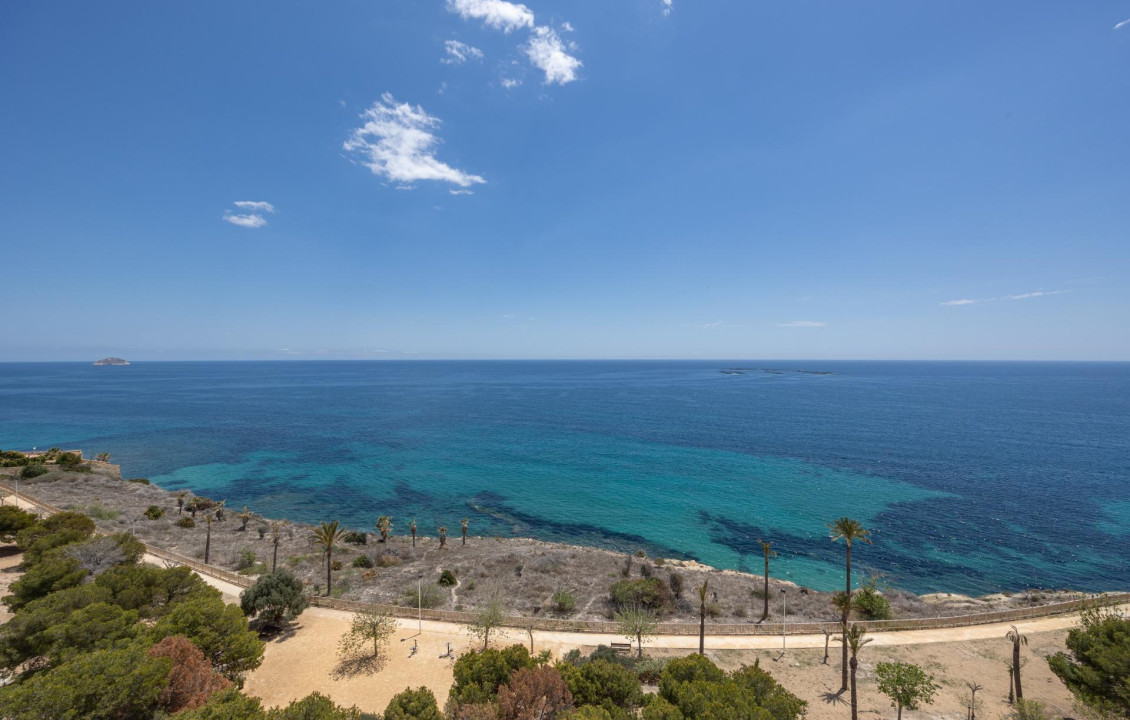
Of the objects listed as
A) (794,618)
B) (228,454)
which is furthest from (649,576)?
(228,454)

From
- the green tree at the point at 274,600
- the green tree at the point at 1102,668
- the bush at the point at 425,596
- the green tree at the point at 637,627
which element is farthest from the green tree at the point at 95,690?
the green tree at the point at 1102,668

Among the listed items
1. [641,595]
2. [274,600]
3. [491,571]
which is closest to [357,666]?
[274,600]

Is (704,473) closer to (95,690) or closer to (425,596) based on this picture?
(425,596)

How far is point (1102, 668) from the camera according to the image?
19.9 metres

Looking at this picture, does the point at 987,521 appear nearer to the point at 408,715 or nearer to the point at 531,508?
the point at 531,508

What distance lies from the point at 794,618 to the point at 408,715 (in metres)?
28.6

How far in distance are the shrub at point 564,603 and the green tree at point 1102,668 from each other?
26.8m

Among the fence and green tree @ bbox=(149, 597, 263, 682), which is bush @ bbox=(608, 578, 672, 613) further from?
green tree @ bbox=(149, 597, 263, 682)

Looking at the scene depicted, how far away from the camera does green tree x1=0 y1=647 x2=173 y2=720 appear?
580 inches

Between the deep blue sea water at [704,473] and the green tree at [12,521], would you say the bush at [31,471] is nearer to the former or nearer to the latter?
the deep blue sea water at [704,473]

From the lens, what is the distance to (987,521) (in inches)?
2140

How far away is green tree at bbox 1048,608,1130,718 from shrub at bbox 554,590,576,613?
2678cm

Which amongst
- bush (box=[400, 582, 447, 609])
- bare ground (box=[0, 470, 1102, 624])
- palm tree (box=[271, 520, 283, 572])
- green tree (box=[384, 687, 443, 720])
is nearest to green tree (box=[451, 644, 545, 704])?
green tree (box=[384, 687, 443, 720])

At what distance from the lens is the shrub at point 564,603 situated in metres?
33.4
